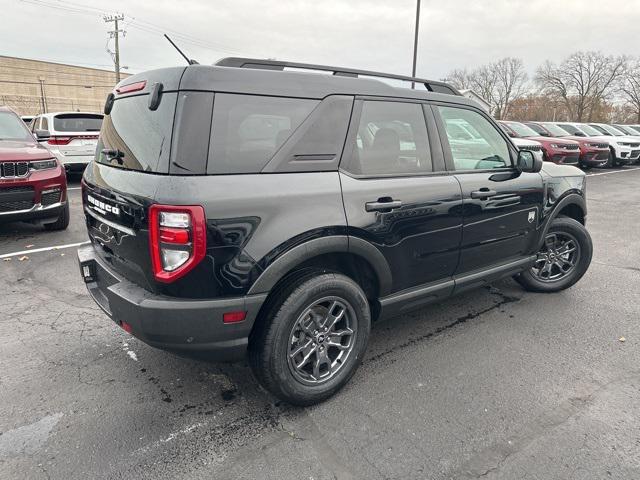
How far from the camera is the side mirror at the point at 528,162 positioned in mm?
3494

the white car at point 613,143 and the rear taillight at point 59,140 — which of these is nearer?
the rear taillight at point 59,140

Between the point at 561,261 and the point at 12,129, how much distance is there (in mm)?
7677

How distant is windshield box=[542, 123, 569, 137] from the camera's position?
51.5 feet

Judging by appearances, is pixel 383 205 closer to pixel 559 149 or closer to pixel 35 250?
pixel 35 250

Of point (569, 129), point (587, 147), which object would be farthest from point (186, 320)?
point (569, 129)

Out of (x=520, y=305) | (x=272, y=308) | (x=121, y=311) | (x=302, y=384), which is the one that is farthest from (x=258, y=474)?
(x=520, y=305)

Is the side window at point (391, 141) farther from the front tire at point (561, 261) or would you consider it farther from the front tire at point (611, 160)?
the front tire at point (611, 160)

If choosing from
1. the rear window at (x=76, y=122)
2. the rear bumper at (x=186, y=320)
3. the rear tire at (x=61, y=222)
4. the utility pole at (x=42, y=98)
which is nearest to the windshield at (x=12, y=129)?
the rear tire at (x=61, y=222)

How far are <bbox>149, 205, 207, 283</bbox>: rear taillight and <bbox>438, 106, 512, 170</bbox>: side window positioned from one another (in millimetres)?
1989

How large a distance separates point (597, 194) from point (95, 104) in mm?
65233

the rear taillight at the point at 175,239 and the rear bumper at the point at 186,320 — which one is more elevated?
the rear taillight at the point at 175,239

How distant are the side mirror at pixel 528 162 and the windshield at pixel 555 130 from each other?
1413 cm

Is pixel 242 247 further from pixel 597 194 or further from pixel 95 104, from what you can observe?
pixel 95 104

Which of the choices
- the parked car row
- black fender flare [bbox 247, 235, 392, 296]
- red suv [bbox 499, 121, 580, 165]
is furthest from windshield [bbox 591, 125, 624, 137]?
black fender flare [bbox 247, 235, 392, 296]
